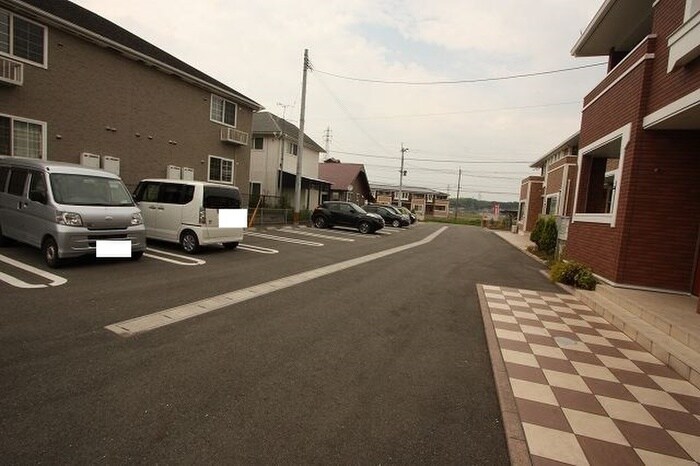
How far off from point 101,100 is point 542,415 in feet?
52.7

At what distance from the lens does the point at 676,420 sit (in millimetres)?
3252

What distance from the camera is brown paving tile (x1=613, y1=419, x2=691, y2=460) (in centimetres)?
281

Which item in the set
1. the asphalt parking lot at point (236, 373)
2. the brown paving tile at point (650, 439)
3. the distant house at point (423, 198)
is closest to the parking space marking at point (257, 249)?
the asphalt parking lot at point (236, 373)

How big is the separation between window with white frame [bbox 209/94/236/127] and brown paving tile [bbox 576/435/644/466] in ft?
63.8

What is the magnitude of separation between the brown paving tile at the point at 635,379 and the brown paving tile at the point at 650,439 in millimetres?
949

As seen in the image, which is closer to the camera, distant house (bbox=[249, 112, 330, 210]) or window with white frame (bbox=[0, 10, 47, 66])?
window with white frame (bbox=[0, 10, 47, 66])

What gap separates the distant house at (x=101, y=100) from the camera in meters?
11.1

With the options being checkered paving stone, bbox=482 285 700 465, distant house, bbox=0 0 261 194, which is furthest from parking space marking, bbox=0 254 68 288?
checkered paving stone, bbox=482 285 700 465

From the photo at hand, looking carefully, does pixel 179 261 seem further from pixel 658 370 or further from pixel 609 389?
pixel 658 370

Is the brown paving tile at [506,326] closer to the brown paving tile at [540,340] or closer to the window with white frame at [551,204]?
the brown paving tile at [540,340]

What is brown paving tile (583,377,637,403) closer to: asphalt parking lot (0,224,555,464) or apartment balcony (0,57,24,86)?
asphalt parking lot (0,224,555,464)

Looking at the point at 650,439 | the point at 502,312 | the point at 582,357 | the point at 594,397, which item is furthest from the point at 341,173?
the point at 650,439

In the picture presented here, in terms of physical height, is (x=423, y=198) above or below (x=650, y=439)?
above

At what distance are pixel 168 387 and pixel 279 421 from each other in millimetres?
1077
